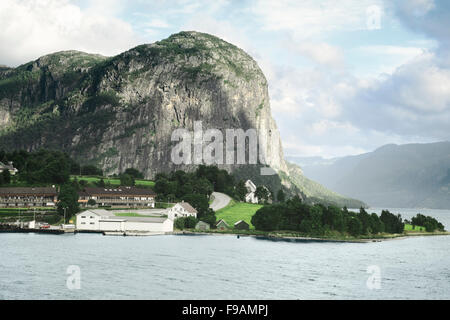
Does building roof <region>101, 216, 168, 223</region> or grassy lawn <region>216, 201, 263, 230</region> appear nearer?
building roof <region>101, 216, 168, 223</region>

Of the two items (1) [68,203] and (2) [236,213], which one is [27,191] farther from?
(2) [236,213]

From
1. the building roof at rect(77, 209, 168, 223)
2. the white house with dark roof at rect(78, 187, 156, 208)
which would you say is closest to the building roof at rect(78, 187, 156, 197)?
the white house with dark roof at rect(78, 187, 156, 208)

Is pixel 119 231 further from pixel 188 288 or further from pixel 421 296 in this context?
pixel 421 296

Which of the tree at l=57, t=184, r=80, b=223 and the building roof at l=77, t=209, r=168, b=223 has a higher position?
the tree at l=57, t=184, r=80, b=223

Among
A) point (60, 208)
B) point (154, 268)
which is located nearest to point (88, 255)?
point (154, 268)

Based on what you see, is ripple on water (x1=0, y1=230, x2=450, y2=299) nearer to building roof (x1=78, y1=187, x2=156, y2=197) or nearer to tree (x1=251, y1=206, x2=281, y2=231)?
tree (x1=251, y1=206, x2=281, y2=231)

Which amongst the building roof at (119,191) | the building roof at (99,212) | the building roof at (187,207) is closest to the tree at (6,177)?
the building roof at (119,191)
